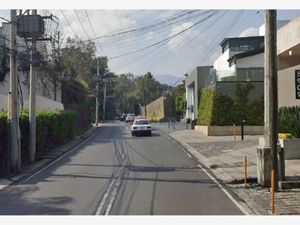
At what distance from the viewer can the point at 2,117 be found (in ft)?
62.3

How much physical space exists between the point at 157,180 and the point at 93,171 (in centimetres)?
339

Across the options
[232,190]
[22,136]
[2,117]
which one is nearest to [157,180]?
[232,190]

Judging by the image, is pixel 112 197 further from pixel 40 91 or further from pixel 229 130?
pixel 40 91

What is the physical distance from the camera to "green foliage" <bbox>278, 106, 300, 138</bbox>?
21.7m

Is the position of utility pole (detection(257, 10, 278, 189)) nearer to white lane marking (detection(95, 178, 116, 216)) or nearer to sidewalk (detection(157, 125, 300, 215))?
sidewalk (detection(157, 125, 300, 215))

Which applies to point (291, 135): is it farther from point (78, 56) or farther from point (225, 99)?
point (78, 56)

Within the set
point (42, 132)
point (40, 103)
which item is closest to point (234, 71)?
point (40, 103)

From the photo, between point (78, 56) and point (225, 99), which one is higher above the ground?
point (78, 56)

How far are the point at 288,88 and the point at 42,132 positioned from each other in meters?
12.7

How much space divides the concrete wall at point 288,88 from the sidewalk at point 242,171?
117 inches

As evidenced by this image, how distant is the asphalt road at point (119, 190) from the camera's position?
1144 centimetres

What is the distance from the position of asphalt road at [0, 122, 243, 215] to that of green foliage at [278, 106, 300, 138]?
4506 mm

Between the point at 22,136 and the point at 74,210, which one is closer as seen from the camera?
the point at 74,210

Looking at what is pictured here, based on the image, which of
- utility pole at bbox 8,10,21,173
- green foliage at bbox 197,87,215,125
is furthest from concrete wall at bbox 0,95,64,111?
green foliage at bbox 197,87,215,125
